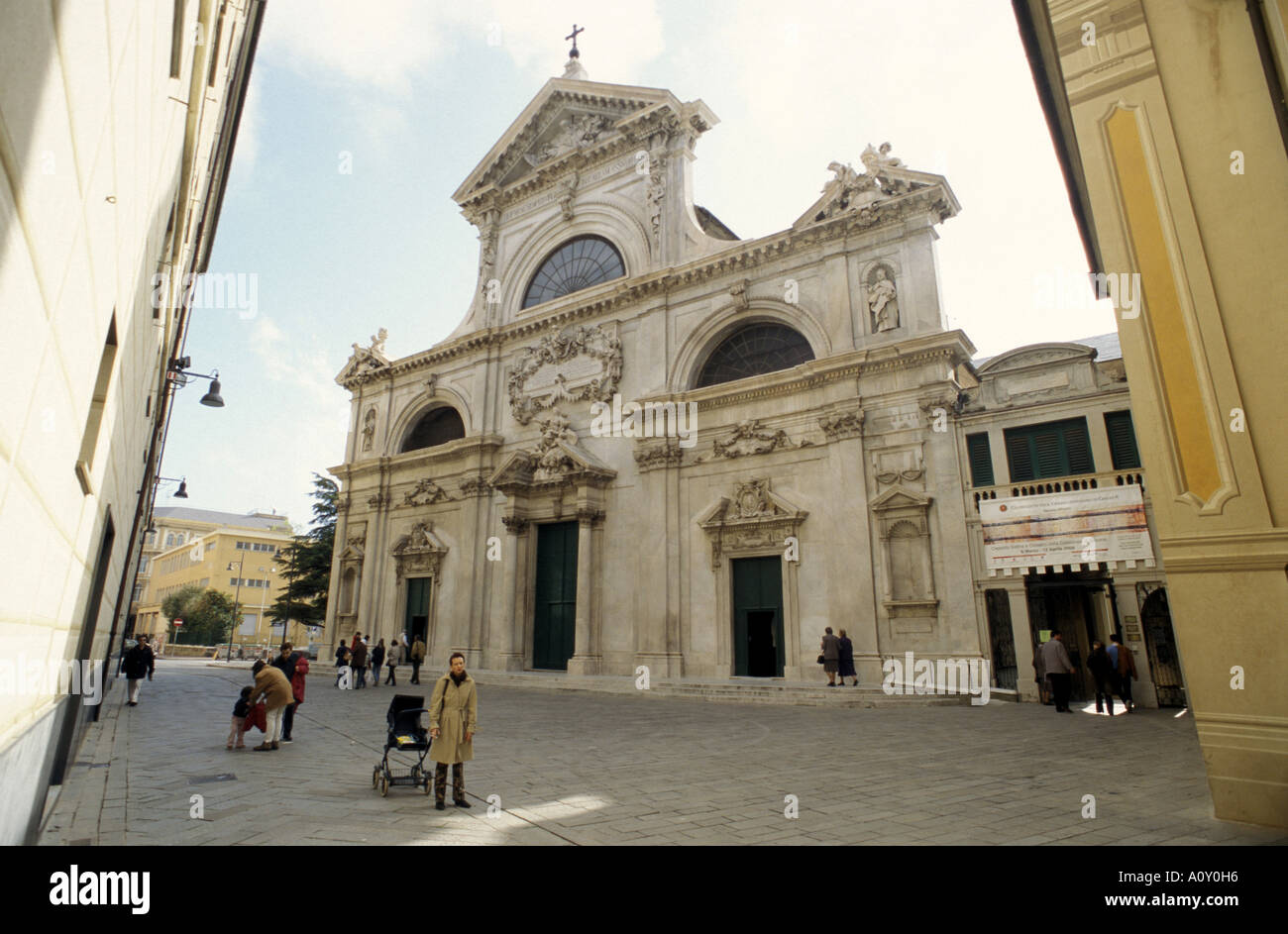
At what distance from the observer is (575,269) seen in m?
28.4

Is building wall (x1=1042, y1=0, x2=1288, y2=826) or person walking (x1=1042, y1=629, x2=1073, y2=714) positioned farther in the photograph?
person walking (x1=1042, y1=629, x2=1073, y2=714)

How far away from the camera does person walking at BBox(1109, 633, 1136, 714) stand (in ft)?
49.5

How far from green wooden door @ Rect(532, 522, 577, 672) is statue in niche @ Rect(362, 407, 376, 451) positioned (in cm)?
1203

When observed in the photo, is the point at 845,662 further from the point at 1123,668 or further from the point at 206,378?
the point at 206,378

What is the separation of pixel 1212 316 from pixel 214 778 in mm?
10734

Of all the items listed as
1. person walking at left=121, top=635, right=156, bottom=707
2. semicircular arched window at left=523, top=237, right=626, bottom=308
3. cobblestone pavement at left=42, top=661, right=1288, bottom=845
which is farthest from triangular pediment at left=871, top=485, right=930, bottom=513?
person walking at left=121, top=635, right=156, bottom=707

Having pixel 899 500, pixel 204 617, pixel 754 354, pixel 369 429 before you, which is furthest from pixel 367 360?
pixel 204 617

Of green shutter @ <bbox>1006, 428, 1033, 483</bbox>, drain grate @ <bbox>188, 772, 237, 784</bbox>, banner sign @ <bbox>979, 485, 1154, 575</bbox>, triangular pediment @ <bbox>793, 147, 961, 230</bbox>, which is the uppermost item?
triangular pediment @ <bbox>793, 147, 961, 230</bbox>

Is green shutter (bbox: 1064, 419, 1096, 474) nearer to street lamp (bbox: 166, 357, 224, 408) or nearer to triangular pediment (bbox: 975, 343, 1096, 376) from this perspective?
triangular pediment (bbox: 975, 343, 1096, 376)

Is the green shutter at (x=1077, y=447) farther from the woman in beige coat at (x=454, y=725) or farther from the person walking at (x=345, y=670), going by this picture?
the person walking at (x=345, y=670)

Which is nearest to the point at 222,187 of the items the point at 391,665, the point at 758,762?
the point at 391,665
